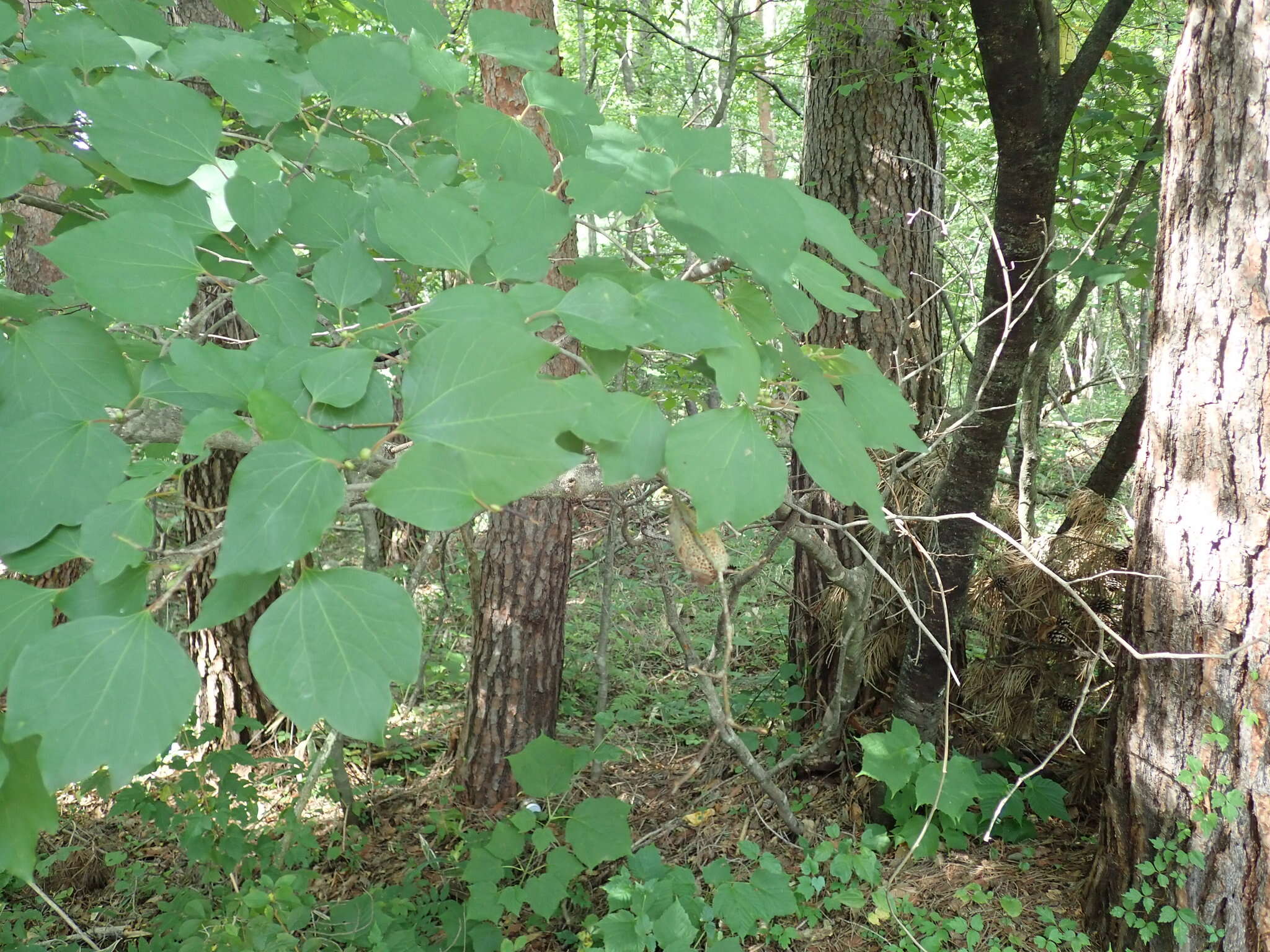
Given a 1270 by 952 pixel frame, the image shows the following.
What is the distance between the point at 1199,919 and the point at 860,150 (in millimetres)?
2971

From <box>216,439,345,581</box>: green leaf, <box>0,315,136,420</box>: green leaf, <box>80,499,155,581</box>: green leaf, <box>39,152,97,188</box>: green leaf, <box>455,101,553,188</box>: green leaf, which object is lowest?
<box>80,499,155,581</box>: green leaf

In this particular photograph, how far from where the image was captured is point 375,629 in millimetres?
589

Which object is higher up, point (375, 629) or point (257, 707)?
point (375, 629)

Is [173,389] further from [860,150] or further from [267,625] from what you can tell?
[860,150]

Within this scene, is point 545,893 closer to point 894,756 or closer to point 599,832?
Answer: point 599,832

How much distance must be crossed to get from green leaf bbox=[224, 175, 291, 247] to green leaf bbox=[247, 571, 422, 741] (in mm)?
428

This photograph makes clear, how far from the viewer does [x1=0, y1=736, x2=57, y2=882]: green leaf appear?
1.98ft

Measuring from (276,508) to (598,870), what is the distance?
281cm

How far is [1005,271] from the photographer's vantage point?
2.24 m

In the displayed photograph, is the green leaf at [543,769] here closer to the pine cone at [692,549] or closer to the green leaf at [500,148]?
the pine cone at [692,549]

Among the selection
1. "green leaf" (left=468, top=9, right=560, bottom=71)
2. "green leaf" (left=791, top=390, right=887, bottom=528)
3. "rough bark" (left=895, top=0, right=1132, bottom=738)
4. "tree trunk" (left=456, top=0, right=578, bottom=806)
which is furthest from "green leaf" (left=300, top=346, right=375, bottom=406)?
"tree trunk" (left=456, top=0, right=578, bottom=806)

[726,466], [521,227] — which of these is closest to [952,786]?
[726,466]

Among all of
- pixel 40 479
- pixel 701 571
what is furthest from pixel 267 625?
pixel 701 571

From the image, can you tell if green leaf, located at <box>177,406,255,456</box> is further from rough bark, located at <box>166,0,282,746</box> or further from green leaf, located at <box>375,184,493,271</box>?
rough bark, located at <box>166,0,282,746</box>
